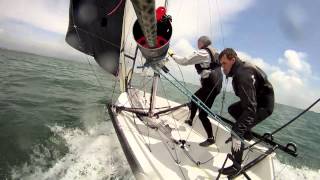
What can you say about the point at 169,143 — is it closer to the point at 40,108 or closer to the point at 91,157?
the point at 91,157

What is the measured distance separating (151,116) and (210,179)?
211 centimetres

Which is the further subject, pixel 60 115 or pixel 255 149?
pixel 60 115

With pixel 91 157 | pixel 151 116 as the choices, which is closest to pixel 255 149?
pixel 151 116

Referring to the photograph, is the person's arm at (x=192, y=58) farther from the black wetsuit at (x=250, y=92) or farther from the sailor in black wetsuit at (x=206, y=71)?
the black wetsuit at (x=250, y=92)

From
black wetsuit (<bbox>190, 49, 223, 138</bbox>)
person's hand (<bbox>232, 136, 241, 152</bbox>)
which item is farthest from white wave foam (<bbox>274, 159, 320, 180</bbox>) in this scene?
person's hand (<bbox>232, 136, 241, 152</bbox>)

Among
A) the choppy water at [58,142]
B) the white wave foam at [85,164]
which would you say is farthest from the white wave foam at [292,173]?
the white wave foam at [85,164]

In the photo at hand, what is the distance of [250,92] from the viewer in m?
3.78

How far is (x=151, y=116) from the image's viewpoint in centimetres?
599

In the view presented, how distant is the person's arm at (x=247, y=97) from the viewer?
3777 millimetres

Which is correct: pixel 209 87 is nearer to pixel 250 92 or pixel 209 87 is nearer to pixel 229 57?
pixel 229 57

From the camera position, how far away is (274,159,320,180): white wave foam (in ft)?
22.2

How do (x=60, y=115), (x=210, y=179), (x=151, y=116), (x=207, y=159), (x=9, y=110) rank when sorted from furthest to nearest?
(x=60, y=115), (x=9, y=110), (x=151, y=116), (x=207, y=159), (x=210, y=179)

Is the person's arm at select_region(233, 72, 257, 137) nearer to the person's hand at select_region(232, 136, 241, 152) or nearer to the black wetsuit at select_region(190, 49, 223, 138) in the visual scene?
the person's hand at select_region(232, 136, 241, 152)

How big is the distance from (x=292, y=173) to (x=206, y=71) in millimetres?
4024
